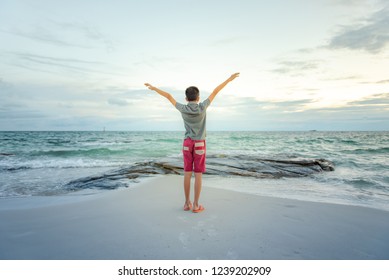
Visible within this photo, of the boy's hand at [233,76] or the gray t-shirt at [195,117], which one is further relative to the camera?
the boy's hand at [233,76]

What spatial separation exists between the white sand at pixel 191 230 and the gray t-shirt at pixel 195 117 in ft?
4.22

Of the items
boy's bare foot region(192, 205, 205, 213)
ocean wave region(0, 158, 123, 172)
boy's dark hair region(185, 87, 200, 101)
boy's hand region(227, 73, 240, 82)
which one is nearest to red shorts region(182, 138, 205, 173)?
boy's bare foot region(192, 205, 205, 213)

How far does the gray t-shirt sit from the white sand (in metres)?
1.29

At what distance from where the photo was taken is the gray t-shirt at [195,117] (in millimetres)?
4066

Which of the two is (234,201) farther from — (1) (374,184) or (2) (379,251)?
(1) (374,184)

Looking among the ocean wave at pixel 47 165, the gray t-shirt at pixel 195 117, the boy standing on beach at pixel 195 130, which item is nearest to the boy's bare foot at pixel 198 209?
the boy standing on beach at pixel 195 130

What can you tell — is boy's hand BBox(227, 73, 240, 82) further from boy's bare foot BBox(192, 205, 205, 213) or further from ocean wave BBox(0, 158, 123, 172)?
ocean wave BBox(0, 158, 123, 172)

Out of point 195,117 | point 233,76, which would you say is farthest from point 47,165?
point 233,76

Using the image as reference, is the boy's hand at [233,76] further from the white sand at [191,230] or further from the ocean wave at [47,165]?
the ocean wave at [47,165]

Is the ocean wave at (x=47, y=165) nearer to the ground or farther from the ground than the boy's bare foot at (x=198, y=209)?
nearer to the ground

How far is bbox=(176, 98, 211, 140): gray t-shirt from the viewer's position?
160 inches

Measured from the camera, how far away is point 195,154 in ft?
13.7

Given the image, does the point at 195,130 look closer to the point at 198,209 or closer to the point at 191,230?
the point at 198,209
